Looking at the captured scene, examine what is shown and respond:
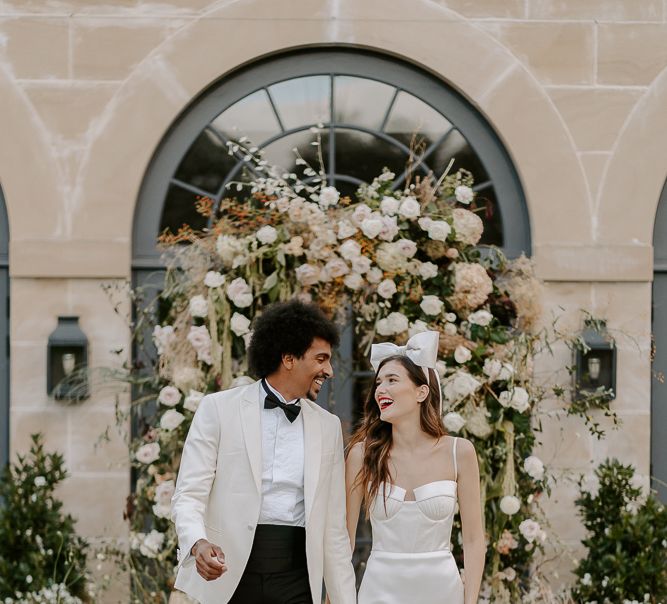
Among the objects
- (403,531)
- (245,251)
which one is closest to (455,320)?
(245,251)

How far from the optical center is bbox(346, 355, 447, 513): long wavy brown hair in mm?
4477

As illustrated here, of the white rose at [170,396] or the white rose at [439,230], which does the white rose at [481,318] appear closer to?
the white rose at [439,230]

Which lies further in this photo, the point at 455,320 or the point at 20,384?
the point at 20,384

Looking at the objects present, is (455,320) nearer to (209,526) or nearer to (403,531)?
(403,531)

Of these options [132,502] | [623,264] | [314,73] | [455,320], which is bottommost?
[132,502]

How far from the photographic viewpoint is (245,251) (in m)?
5.84

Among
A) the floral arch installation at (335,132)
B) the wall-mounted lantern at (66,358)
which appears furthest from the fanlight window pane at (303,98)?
the wall-mounted lantern at (66,358)

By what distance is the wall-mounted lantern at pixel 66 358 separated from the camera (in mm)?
7277

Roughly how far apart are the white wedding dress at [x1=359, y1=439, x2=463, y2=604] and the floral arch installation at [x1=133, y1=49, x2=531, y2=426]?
315cm

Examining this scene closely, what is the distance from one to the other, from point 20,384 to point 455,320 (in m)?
3.12

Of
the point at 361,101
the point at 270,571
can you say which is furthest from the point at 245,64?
the point at 270,571

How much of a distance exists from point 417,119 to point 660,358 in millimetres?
2380

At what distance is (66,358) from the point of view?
7.30 metres

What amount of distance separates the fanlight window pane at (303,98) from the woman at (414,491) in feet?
11.2
